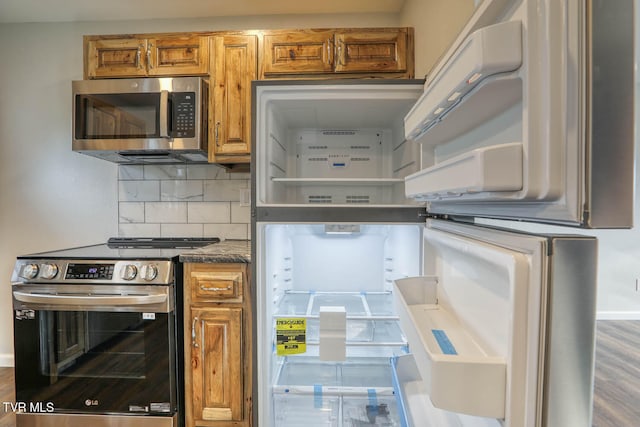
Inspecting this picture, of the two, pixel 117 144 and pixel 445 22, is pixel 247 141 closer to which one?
pixel 117 144

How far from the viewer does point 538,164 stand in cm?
43

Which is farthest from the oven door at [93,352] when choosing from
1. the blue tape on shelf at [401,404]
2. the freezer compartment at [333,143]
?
the blue tape on shelf at [401,404]

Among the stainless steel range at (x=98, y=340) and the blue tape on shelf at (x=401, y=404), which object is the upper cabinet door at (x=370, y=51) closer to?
the stainless steel range at (x=98, y=340)

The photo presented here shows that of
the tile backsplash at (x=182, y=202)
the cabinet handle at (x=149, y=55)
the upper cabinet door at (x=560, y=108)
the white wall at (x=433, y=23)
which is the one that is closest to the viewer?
the upper cabinet door at (x=560, y=108)

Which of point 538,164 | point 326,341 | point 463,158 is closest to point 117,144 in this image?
point 326,341

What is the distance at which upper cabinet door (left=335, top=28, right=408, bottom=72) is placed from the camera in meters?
1.65

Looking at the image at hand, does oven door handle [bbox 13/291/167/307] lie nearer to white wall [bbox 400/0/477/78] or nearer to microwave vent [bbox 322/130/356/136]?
microwave vent [bbox 322/130/356/136]

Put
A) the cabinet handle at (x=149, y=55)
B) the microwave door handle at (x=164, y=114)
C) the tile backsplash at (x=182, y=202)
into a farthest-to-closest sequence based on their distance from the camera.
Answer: the tile backsplash at (x=182, y=202)
the cabinet handle at (x=149, y=55)
the microwave door handle at (x=164, y=114)

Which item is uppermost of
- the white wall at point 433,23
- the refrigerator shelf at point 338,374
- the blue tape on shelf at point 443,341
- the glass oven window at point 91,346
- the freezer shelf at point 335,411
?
the white wall at point 433,23

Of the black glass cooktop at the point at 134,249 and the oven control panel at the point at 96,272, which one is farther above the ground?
the black glass cooktop at the point at 134,249

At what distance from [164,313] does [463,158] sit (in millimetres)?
1443

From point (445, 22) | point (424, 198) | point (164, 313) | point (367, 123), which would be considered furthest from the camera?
point (367, 123)

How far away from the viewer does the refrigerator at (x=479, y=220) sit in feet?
1.31

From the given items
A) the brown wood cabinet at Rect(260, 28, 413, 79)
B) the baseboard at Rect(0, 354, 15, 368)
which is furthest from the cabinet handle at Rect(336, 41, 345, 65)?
the baseboard at Rect(0, 354, 15, 368)
